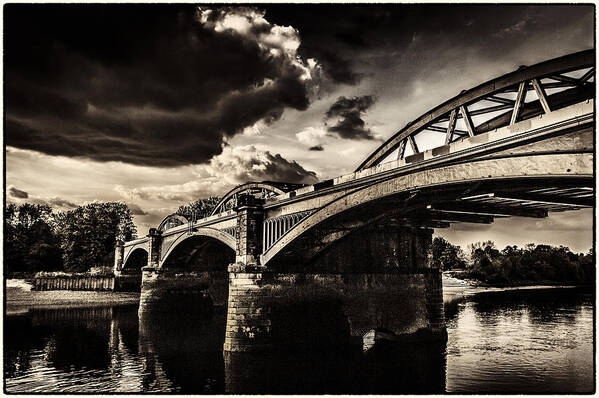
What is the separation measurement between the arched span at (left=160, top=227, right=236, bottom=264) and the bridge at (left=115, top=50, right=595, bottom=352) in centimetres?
14

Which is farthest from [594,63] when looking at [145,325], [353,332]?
[145,325]

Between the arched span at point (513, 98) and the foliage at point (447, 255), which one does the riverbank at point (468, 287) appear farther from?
the arched span at point (513, 98)

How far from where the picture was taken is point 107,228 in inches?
3260

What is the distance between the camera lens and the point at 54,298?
55250 mm

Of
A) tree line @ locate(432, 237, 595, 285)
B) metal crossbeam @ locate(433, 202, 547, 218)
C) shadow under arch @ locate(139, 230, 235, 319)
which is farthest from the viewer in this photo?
tree line @ locate(432, 237, 595, 285)

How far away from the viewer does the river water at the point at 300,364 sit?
17.9m

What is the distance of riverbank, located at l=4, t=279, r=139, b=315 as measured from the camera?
5069cm

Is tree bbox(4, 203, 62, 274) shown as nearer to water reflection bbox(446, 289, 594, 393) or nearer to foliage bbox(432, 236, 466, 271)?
water reflection bbox(446, 289, 594, 393)

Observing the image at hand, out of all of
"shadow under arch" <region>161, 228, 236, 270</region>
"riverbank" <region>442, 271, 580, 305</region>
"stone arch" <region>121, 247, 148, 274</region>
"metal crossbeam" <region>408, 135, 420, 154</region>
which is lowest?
"riverbank" <region>442, 271, 580, 305</region>

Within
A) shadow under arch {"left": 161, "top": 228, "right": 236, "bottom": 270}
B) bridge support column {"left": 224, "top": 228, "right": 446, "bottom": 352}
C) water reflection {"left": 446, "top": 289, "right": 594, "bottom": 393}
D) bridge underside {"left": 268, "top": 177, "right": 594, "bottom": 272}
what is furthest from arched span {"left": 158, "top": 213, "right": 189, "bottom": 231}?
water reflection {"left": 446, "top": 289, "right": 594, "bottom": 393}

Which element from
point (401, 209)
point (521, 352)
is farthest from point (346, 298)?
point (521, 352)

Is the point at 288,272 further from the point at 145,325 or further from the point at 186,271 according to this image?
the point at 186,271

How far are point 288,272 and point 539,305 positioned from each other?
33.7 meters

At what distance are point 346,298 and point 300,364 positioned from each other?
499cm
